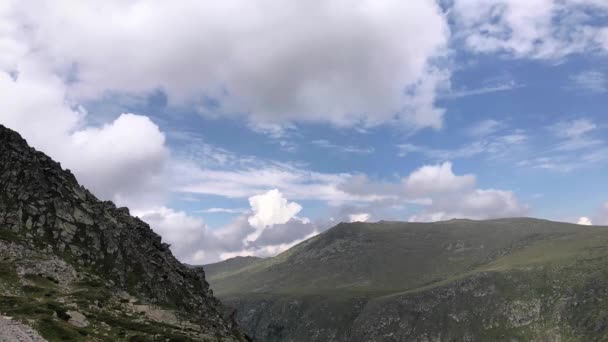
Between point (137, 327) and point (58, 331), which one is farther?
point (137, 327)

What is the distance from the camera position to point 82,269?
93.1m

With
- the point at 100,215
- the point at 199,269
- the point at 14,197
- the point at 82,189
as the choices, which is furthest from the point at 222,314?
the point at 14,197

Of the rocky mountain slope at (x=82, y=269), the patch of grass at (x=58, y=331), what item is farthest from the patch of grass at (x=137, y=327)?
the patch of grass at (x=58, y=331)

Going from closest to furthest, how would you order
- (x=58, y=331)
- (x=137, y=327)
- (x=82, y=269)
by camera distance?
(x=58, y=331), (x=137, y=327), (x=82, y=269)

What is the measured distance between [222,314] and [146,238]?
105 ft

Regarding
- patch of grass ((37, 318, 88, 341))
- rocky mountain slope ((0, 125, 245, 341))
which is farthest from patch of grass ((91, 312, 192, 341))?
patch of grass ((37, 318, 88, 341))

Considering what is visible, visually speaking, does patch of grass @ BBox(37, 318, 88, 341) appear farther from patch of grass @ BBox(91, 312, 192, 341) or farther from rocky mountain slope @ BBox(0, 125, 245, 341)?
patch of grass @ BBox(91, 312, 192, 341)

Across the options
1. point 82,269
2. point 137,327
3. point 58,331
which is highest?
point 82,269

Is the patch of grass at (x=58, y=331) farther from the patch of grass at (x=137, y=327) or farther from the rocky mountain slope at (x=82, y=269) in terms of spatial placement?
the patch of grass at (x=137, y=327)

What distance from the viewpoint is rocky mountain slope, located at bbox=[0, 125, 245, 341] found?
60594mm

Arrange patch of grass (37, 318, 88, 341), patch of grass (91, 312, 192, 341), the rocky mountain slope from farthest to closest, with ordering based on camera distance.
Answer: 1. patch of grass (91, 312, 192, 341)
2. the rocky mountain slope
3. patch of grass (37, 318, 88, 341)

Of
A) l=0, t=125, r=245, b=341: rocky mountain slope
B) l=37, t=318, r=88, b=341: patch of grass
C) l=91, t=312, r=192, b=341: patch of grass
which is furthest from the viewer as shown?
l=91, t=312, r=192, b=341: patch of grass

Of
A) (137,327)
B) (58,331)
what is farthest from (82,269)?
(58,331)

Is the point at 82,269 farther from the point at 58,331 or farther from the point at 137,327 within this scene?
the point at 58,331
